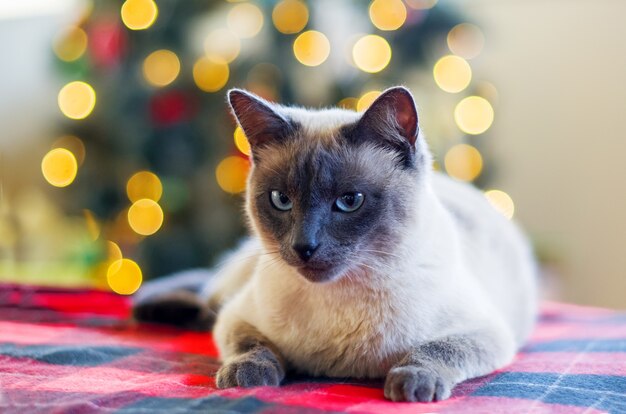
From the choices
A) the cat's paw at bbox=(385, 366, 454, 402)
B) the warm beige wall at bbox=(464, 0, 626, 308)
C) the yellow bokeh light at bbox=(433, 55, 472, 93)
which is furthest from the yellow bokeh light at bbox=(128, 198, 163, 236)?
the cat's paw at bbox=(385, 366, 454, 402)

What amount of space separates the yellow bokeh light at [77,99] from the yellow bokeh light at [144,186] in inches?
16.9

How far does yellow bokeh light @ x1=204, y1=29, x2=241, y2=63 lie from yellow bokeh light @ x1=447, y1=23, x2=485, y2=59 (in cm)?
99

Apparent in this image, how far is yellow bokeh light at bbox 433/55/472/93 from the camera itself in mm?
3119

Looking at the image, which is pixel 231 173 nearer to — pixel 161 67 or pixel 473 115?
pixel 161 67

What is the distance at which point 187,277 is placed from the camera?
85.7 inches

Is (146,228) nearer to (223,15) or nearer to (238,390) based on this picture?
(223,15)

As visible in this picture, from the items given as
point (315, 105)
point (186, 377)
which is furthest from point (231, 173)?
point (186, 377)

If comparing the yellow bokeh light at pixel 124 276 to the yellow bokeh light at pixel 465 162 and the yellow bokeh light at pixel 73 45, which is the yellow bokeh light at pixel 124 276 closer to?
the yellow bokeh light at pixel 73 45

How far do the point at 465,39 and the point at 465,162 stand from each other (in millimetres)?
565

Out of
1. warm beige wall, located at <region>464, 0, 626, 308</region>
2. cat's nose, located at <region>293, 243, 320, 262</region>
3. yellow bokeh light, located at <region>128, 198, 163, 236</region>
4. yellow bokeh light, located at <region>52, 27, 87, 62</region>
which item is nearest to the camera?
cat's nose, located at <region>293, 243, 320, 262</region>

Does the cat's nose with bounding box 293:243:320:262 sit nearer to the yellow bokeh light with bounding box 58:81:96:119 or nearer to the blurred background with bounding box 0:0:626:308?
the blurred background with bounding box 0:0:626:308

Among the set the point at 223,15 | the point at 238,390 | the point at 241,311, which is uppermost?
the point at 223,15

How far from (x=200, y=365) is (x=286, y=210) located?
0.41 meters

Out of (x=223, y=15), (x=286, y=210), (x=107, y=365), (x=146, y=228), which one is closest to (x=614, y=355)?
(x=286, y=210)
